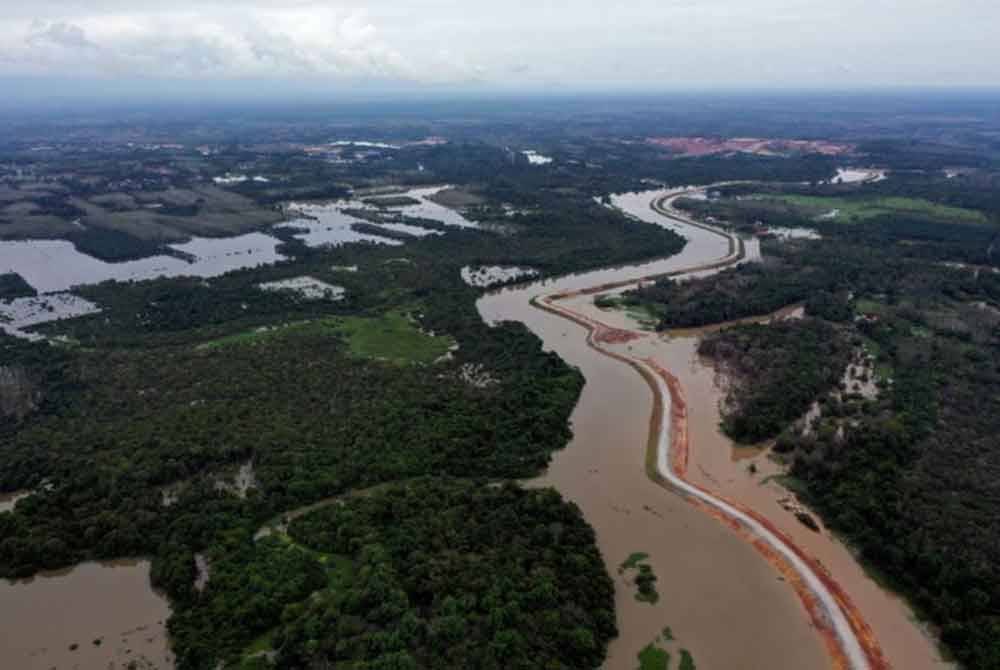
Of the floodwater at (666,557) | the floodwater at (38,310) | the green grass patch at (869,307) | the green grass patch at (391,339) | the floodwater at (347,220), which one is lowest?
the floodwater at (347,220)

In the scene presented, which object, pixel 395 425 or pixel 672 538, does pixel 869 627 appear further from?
pixel 395 425

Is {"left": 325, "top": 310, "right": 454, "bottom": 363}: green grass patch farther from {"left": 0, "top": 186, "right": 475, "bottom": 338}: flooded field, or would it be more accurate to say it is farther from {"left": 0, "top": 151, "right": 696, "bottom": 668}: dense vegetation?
{"left": 0, "top": 186, "right": 475, "bottom": 338}: flooded field

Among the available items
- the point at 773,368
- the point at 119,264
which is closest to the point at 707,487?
the point at 773,368

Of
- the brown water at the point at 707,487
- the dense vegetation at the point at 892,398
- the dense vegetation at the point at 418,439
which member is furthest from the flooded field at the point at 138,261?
the dense vegetation at the point at 892,398

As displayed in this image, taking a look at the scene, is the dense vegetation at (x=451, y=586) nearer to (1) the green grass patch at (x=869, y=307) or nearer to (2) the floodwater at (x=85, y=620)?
(2) the floodwater at (x=85, y=620)

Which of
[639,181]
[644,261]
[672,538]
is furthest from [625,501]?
[639,181]

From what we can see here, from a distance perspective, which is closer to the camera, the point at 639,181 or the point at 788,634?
the point at 788,634
